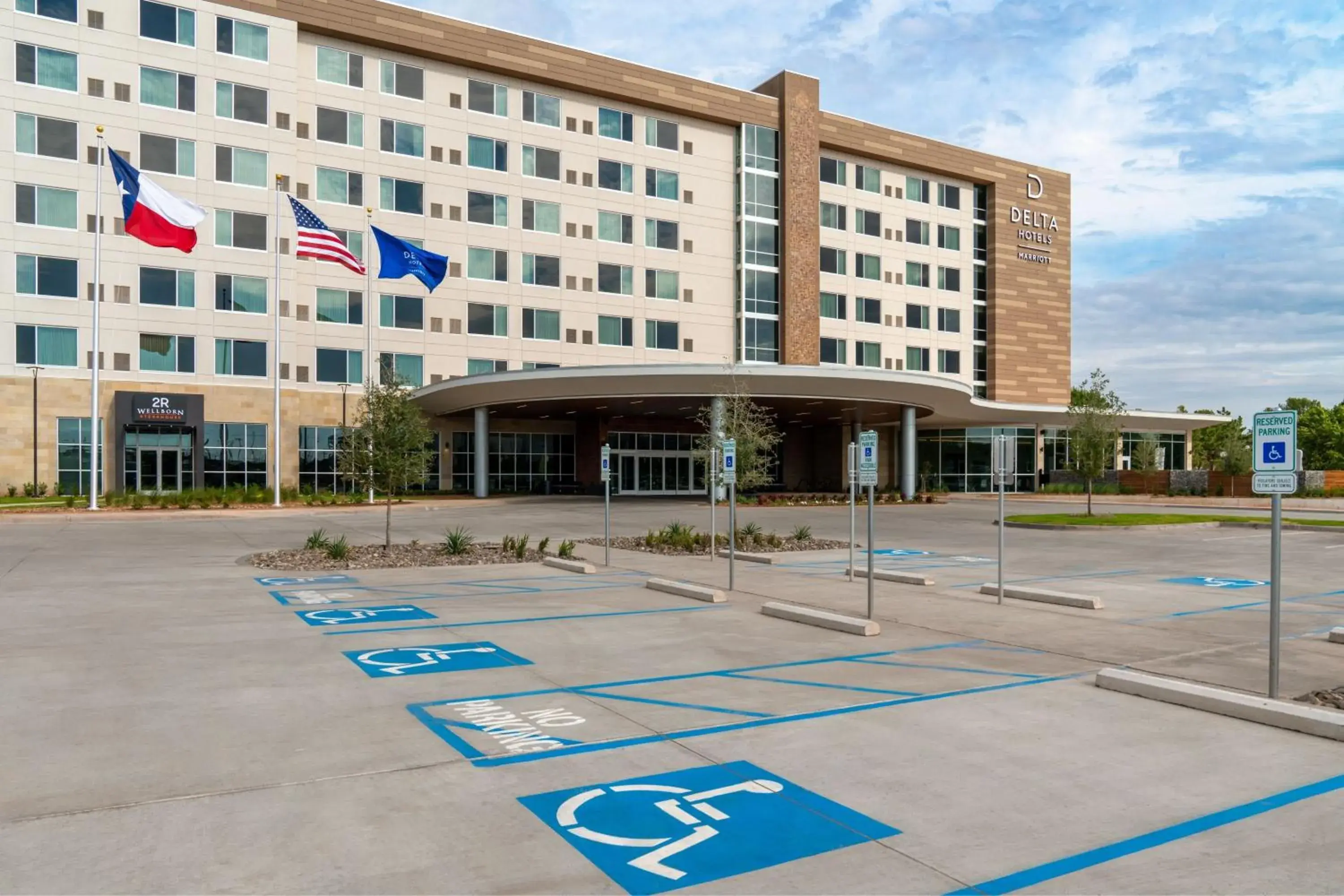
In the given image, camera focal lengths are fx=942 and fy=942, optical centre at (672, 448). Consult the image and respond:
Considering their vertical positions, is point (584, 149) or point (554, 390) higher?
point (584, 149)

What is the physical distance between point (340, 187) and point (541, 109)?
11795mm

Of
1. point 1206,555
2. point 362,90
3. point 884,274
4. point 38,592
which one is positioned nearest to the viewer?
point 38,592

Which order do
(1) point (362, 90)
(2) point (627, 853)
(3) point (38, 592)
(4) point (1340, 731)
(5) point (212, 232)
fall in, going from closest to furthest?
(2) point (627, 853), (4) point (1340, 731), (3) point (38, 592), (5) point (212, 232), (1) point (362, 90)

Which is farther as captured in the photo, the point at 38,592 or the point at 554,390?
the point at 554,390

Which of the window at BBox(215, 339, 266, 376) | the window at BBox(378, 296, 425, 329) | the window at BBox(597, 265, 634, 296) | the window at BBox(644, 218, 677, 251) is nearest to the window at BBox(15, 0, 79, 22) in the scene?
the window at BBox(215, 339, 266, 376)

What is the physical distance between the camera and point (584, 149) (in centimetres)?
5275

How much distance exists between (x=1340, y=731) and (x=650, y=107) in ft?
173

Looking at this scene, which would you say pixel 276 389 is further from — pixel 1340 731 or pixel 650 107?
pixel 1340 731

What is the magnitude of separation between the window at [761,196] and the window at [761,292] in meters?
3.50

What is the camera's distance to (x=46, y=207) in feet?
136

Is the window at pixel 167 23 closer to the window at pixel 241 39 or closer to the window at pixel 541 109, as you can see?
the window at pixel 241 39

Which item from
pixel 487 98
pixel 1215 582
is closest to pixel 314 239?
pixel 487 98

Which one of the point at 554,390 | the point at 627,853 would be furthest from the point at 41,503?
the point at 627,853

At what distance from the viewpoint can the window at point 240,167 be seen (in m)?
44.7
